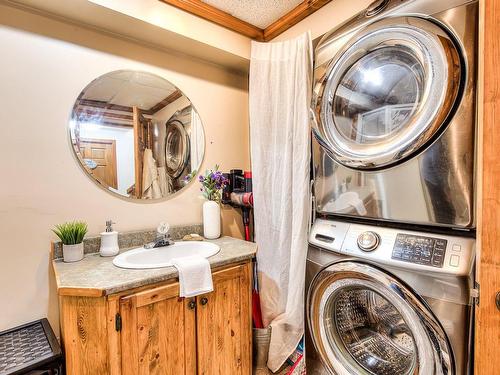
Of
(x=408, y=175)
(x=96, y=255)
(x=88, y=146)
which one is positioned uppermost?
(x=88, y=146)

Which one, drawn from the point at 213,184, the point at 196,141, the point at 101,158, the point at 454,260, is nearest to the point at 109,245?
the point at 101,158

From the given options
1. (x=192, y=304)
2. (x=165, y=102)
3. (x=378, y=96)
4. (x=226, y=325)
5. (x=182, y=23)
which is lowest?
(x=226, y=325)

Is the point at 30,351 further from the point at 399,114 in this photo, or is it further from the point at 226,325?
the point at 399,114

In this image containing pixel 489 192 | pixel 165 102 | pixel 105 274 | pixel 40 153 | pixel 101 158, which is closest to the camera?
pixel 489 192

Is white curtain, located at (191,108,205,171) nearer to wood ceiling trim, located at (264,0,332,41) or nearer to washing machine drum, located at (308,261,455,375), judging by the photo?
wood ceiling trim, located at (264,0,332,41)

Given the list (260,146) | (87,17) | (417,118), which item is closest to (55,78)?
(87,17)

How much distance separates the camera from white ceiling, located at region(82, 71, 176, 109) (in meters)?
1.56

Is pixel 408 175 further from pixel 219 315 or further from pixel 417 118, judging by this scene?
pixel 219 315

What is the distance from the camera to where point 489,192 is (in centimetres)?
70

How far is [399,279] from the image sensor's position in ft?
3.29

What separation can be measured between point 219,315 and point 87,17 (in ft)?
6.07

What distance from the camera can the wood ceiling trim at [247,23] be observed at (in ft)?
5.31

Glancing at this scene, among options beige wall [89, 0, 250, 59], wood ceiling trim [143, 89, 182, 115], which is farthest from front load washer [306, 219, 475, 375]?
beige wall [89, 0, 250, 59]

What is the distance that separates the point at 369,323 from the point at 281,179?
3.04ft
